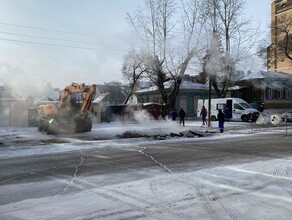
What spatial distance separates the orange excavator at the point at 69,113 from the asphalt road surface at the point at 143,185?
9406mm

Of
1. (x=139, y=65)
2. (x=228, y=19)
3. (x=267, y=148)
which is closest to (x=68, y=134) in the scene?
(x=267, y=148)

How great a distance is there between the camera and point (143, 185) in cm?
746

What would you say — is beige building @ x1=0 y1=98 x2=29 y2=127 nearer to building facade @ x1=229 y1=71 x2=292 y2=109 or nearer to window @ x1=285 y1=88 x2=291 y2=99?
building facade @ x1=229 y1=71 x2=292 y2=109

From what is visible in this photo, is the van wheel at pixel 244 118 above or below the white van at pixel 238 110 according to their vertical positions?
below

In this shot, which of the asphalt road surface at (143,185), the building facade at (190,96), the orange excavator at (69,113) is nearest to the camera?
the asphalt road surface at (143,185)

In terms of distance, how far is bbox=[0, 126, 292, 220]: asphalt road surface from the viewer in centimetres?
565

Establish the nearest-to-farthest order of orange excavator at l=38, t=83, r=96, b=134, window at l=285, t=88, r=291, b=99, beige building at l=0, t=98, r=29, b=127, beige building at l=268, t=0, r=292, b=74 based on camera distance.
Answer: orange excavator at l=38, t=83, r=96, b=134
beige building at l=0, t=98, r=29, b=127
window at l=285, t=88, r=291, b=99
beige building at l=268, t=0, r=292, b=74

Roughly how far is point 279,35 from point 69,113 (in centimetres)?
3714

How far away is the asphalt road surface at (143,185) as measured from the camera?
5.65m

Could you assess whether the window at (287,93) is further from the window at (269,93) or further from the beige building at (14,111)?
the beige building at (14,111)

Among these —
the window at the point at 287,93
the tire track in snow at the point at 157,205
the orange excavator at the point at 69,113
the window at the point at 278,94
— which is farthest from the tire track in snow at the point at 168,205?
the window at the point at 287,93

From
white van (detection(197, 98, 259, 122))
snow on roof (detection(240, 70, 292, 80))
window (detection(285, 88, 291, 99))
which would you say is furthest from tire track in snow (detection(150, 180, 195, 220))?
window (detection(285, 88, 291, 99))

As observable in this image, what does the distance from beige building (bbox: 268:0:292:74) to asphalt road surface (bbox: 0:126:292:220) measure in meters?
39.1

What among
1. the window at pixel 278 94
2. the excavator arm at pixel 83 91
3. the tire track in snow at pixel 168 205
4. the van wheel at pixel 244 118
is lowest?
the tire track in snow at pixel 168 205
